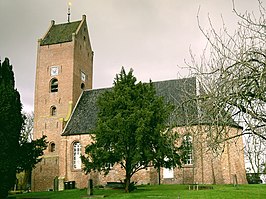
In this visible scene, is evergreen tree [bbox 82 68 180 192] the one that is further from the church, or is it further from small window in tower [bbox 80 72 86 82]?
small window in tower [bbox 80 72 86 82]

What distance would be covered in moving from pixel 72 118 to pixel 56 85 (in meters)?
4.75

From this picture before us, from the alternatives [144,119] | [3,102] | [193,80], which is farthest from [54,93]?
[193,80]

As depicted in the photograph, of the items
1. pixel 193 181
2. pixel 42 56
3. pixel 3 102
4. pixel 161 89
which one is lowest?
pixel 193 181

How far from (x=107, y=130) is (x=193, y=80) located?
41.2ft

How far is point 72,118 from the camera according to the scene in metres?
36.0

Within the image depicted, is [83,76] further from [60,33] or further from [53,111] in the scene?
[60,33]

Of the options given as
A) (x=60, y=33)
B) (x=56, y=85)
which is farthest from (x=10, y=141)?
(x=60, y=33)

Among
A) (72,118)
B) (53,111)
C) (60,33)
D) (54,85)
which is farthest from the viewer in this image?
(60,33)

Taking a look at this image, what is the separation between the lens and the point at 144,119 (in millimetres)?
21547

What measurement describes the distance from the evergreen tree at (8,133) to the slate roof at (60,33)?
53.9ft

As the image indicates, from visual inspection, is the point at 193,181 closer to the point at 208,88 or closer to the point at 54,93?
the point at 54,93

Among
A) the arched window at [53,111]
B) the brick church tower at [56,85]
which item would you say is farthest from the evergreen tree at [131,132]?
the arched window at [53,111]

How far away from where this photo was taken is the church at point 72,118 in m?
29.8

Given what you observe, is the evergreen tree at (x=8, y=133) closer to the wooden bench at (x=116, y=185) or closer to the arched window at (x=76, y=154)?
the wooden bench at (x=116, y=185)
